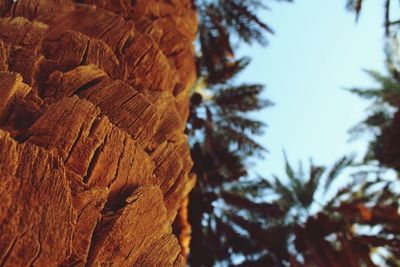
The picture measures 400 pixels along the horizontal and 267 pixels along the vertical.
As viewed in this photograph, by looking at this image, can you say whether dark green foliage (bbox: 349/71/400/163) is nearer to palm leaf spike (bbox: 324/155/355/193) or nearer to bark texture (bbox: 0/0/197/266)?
palm leaf spike (bbox: 324/155/355/193)

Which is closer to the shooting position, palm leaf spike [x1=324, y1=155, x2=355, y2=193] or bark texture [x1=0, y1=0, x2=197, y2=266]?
bark texture [x1=0, y1=0, x2=197, y2=266]

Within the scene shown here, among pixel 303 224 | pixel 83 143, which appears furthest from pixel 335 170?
pixel 83 143

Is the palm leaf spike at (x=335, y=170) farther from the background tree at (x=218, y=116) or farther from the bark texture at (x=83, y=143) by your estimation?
the bark texture at (x=83, y=143)

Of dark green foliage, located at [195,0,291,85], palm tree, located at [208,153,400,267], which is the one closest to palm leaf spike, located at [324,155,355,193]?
palm tree, located at [208,153,400,267]

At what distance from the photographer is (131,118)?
4.65 metres

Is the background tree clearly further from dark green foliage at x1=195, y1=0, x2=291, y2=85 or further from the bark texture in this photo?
the bark texture

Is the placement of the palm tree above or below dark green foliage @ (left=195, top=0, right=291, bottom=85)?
below

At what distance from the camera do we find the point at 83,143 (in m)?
3.61

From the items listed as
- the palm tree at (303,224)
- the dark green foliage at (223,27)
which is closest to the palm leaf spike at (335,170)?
the palm tree at (303,224)

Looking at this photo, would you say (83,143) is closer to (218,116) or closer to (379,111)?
(218,116)

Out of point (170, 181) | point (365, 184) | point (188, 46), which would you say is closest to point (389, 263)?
point (365, 184)

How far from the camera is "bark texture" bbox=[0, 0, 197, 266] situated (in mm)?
2834

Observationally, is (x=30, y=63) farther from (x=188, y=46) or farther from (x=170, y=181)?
(x=188, y=46)

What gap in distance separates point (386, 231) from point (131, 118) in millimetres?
11942
